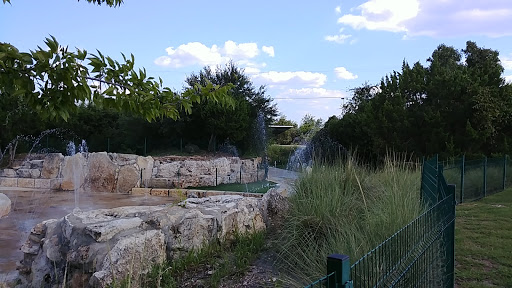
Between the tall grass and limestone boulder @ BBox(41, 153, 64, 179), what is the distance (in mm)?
12328

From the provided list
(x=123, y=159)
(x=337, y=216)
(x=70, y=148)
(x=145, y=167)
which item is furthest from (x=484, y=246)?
(x=70, y=148)

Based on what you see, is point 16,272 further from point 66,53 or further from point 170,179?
point 170,179

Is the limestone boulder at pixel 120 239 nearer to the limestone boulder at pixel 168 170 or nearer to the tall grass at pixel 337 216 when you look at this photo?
the tall grass at pixel 337 216

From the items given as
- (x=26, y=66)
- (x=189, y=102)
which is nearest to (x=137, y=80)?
(x=189, y=102)

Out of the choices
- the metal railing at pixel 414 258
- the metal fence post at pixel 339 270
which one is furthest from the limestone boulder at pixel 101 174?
the metal fence post at pixel 339 270

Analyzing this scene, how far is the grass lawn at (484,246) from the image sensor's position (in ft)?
14.1

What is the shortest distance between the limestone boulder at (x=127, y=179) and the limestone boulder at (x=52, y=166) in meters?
2.62

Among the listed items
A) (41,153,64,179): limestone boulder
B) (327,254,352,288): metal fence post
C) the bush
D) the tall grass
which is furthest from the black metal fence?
(41,153,64,179): limestone boulder

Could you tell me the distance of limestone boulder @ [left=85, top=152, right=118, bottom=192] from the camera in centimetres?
1388

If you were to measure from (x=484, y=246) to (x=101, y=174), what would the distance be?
11.8 metres

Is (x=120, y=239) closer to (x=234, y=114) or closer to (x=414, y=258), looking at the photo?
(x=414, y=258)

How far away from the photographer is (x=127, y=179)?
46.0 feet

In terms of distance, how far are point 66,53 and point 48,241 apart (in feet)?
10.7

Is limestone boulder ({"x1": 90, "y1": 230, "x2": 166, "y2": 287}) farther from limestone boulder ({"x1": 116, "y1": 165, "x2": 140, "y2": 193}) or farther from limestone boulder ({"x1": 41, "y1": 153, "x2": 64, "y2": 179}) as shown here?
limestone boulder ({"x1": 41, "y1": 153, "x2": 64, "y2": 179})
